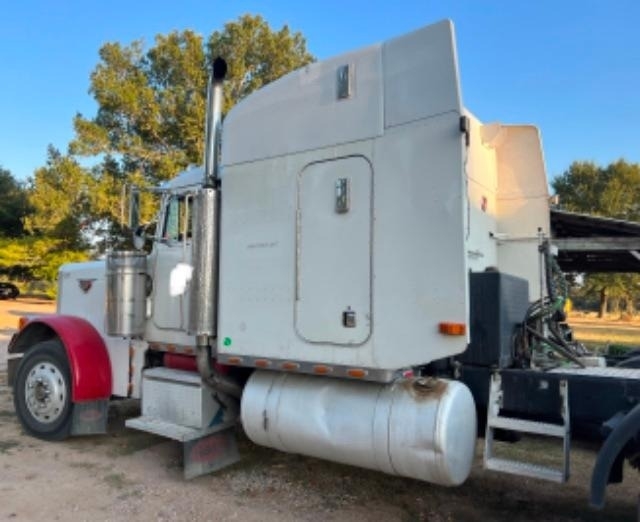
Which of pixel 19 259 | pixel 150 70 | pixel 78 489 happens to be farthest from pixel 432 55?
pixel 19 259

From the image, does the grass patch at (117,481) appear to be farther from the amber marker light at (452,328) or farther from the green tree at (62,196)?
the green tree at (62,196)

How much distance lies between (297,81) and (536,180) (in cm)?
254

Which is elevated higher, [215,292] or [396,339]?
[215,292]

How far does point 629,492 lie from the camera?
5004 mm

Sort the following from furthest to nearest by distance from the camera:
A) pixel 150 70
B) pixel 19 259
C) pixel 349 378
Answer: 1. pixel 19 259
2. pixel 150 70
3. pixel 349 378

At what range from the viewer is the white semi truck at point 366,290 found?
3865 millimetres

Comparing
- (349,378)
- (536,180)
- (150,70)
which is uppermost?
(150,70)

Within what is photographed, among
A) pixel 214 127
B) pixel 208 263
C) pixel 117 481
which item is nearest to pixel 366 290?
pixel 208 263

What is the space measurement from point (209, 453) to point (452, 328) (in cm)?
275

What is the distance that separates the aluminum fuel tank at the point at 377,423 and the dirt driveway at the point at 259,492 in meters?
0.63

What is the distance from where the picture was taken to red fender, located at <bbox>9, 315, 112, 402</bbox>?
5879mm

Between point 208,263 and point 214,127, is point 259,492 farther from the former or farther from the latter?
point 214,127

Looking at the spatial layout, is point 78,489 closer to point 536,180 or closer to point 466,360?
point 466,360

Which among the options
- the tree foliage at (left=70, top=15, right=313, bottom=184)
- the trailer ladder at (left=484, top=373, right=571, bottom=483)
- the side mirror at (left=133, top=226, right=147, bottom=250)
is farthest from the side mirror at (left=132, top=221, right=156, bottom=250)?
the tree foliage at (left=70, top=15, right=313, bottom=184)
